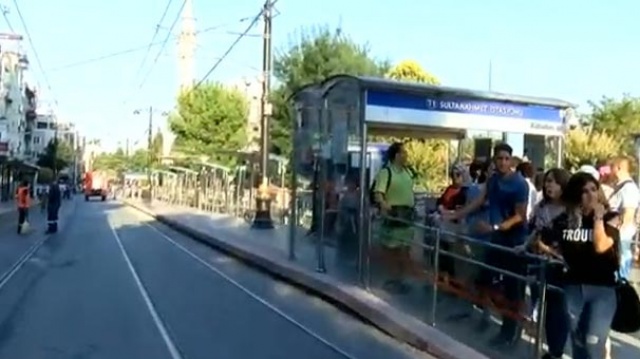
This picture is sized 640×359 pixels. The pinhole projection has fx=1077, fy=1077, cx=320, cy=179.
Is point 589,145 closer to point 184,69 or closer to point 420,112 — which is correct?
point 420,112

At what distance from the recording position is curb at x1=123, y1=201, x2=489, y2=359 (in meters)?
9.81

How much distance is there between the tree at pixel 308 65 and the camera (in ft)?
175

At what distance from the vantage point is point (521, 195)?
10.1 meters

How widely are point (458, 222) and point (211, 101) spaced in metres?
61.2

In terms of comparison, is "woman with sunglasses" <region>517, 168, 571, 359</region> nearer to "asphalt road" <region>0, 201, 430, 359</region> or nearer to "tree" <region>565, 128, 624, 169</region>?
"asphalt road" <region>0, 201, 430, 359</region>

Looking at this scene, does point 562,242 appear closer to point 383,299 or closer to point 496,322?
point 496,322

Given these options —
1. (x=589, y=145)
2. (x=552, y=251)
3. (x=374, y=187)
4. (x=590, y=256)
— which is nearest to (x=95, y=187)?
(x=589, y=145)

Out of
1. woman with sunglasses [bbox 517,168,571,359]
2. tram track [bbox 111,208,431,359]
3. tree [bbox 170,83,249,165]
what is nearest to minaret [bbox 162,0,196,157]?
tree [bbox 170,83,249,165]

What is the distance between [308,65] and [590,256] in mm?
47412

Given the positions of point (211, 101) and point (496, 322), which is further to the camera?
point (211, 101)

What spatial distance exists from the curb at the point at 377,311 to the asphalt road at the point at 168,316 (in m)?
0.14

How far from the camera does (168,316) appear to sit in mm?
12797

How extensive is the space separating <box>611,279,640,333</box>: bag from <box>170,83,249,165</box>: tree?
6382cm

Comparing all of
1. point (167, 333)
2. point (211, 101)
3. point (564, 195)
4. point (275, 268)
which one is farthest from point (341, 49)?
point (564, 195)
